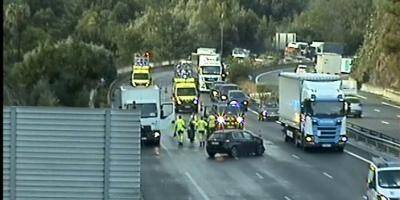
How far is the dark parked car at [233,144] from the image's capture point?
37.1m

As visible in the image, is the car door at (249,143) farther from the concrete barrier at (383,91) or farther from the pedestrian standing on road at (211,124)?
the concrete barrier at (383,91)

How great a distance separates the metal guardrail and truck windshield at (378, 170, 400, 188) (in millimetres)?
13196

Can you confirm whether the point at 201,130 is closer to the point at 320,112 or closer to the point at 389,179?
the point at 320,112

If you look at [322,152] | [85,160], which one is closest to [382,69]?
[322,152]

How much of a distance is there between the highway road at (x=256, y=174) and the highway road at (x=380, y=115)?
11337 millimetres

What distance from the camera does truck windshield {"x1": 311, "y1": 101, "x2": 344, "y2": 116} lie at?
1489 inches

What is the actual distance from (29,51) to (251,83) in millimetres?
23988

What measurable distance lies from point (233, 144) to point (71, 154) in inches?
950

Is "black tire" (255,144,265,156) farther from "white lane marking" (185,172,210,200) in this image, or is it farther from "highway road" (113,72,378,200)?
"white lane marking" (185,172,210,200)

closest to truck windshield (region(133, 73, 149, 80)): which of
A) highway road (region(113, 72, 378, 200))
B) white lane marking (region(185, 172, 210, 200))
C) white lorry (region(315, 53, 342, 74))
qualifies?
white lorry (region(315, 53, 342, 74))

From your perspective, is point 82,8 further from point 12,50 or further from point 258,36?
point 12,50

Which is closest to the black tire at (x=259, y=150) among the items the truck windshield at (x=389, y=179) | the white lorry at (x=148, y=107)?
the white lorry at (x=148, y=107)

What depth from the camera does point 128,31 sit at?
10875cm

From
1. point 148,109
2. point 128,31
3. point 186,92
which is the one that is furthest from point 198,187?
point 128,31
